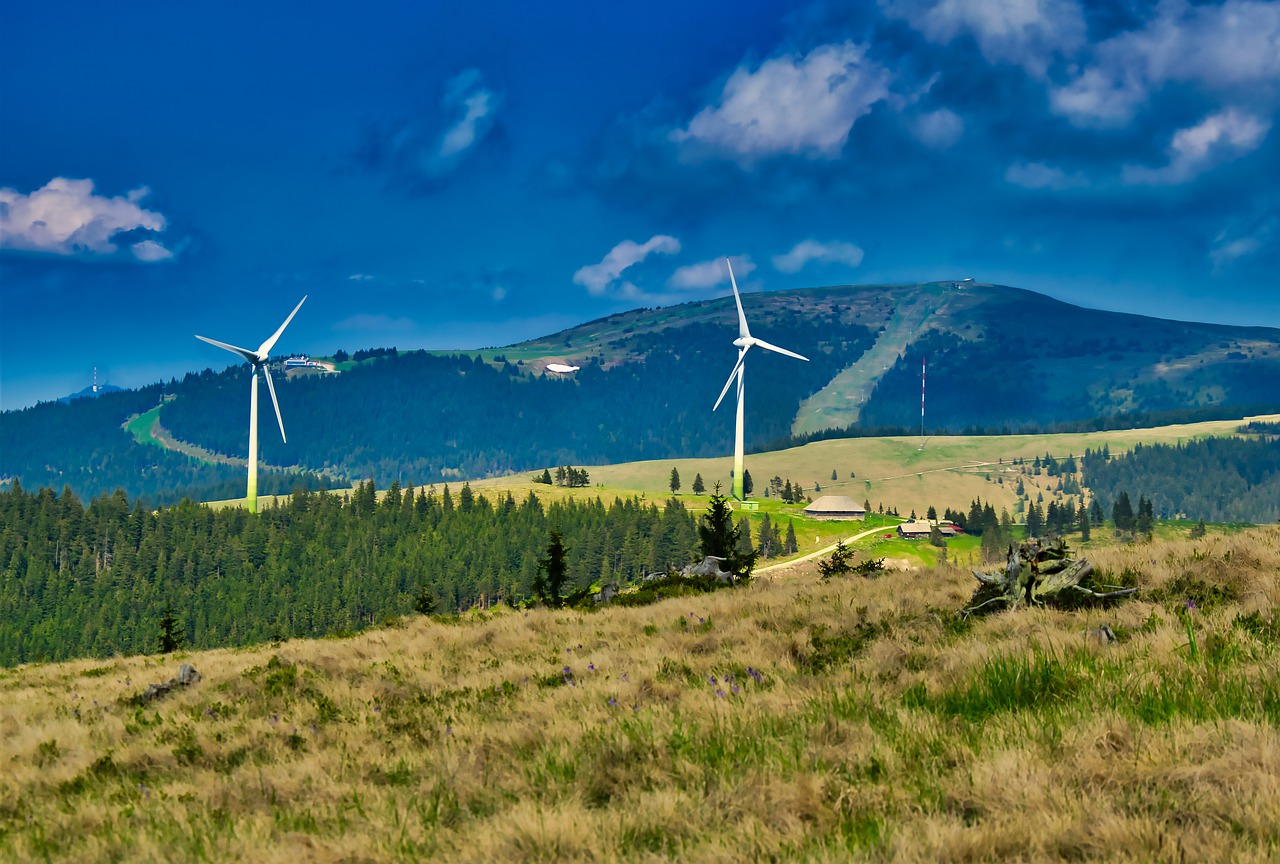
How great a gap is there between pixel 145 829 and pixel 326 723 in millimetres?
5260

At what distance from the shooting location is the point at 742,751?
9.25 meters

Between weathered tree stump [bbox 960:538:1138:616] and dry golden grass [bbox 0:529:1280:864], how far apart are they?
954mm

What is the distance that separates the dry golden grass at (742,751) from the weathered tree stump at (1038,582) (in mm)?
954

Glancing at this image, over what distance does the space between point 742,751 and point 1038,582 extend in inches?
395

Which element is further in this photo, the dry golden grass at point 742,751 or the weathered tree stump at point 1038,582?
the weathered tree stump at point 1038,582

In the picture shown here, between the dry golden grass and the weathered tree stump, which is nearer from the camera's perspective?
the dry golden grass

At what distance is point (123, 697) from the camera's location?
64.8 feet

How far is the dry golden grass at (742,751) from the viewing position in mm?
6883

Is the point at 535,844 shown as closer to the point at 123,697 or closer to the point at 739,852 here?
the point at 739,852

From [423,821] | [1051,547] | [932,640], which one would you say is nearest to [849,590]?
[1051,547]

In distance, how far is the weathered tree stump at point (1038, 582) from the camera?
16438 mm

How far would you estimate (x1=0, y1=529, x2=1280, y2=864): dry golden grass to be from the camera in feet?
22.6

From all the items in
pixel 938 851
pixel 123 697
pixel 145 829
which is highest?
pixel 938 851

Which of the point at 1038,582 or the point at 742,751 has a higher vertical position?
the point at 1038,582
